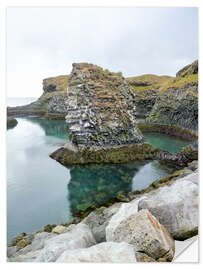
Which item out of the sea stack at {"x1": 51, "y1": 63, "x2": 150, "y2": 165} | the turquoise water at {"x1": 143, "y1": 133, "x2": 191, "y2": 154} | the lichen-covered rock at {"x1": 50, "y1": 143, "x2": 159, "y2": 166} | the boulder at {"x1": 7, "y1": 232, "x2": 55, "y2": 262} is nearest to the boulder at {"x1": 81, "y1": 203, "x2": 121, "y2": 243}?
the boulder at {"x1": 7, "y1": 232, "x2": 55, "y2": 262}

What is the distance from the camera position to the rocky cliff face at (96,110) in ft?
74.4

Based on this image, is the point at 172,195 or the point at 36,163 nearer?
the point at 172,195

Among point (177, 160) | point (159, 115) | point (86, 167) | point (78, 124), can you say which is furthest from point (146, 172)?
point (159, 115)

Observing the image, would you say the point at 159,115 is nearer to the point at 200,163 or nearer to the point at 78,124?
the point at 78,124

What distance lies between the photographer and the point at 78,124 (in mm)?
23203

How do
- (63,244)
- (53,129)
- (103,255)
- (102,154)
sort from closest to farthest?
(103,255) → (63,244) → (102,154) → (53,129)

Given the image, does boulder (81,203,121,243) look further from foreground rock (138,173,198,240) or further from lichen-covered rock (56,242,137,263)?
foreground rock (138,173,198,240)

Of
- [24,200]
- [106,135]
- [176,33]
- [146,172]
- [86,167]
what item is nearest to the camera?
[176,33]

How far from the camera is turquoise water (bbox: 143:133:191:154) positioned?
27.2m

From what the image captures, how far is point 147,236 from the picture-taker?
498 cm

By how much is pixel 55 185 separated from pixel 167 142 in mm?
19578

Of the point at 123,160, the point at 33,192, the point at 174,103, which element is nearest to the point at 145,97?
the point at 174,103

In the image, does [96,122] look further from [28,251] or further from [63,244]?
[63,244]

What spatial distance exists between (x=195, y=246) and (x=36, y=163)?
17.4 m
